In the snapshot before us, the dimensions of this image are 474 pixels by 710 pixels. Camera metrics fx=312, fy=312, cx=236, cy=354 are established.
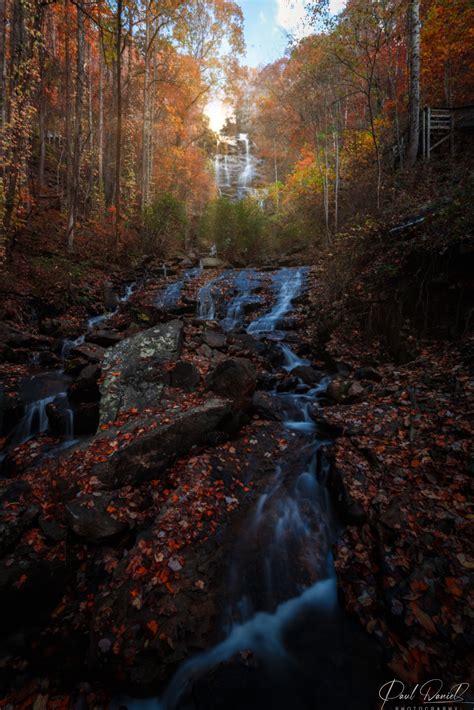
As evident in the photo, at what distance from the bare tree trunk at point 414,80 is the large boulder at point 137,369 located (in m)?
12.7

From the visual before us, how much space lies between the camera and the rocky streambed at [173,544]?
2566 millimetres

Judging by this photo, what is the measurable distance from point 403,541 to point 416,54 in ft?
53.1

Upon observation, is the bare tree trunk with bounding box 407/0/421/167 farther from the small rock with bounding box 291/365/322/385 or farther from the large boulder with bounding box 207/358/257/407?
the large boulder with bounding box 207/358/257/407

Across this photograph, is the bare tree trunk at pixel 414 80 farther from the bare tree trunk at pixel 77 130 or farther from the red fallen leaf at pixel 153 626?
the red fallen leaf at pixel 153 626

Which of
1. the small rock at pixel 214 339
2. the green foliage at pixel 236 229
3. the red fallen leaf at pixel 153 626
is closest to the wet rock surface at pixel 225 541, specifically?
the red fallen leaf at pixel 153 626

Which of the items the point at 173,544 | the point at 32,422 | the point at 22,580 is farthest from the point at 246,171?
the point at 22,580

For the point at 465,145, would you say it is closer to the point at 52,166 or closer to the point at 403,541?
the point at 403,541

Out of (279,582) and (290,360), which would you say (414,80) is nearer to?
(290,360)

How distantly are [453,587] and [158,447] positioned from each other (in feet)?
11.4

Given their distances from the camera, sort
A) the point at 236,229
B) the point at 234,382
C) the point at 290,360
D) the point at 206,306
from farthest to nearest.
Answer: the point at 236,229, the point at 206,306, the point at 290,360, the point at 234,382

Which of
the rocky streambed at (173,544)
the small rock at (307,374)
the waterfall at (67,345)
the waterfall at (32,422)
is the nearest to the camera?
the rocky streambed at (173,544)

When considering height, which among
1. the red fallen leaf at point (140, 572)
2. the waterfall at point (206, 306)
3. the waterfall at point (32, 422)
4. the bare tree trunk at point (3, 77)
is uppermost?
the bare tree trunk at point (3, 77)

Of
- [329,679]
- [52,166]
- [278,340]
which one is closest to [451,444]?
[329,679]

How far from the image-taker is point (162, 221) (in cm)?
1566
